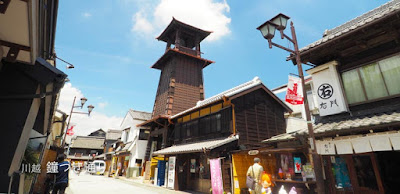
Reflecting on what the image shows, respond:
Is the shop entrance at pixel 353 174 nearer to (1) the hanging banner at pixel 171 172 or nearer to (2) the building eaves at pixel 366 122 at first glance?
(2) the building eaves at pixel 366 122

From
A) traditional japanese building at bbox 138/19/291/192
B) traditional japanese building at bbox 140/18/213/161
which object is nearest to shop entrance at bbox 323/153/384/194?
traditional japanese building at bbox 138/19/291/192

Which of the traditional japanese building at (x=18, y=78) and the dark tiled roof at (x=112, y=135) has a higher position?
the dark tiled roof at (x=112, y=135)

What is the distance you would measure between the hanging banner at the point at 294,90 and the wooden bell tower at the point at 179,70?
52.9 feet

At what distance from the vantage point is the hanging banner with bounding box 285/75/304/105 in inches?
319

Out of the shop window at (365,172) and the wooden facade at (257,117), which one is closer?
the shop window at (365,172)

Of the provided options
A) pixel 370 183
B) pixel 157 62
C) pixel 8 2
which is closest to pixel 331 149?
pixel 370 183

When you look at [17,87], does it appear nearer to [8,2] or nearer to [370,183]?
[8,2]

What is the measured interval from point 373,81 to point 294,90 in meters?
2.81

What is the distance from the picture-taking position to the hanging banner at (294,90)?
8.11 m

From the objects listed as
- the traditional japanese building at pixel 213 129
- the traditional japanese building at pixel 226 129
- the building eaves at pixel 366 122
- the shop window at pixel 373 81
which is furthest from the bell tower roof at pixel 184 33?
the building eaves at pixel 366 122

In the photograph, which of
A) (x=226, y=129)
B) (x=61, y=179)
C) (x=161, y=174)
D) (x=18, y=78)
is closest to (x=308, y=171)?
(x=226, y=129)

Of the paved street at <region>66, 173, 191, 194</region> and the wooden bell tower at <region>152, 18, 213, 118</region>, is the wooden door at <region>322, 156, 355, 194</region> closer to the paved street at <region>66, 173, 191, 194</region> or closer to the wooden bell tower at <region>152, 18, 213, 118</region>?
the paved street at <region>66, 173, 191, 194</region>

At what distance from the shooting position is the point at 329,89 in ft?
28.4

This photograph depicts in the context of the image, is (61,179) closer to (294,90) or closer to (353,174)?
(294,90)
